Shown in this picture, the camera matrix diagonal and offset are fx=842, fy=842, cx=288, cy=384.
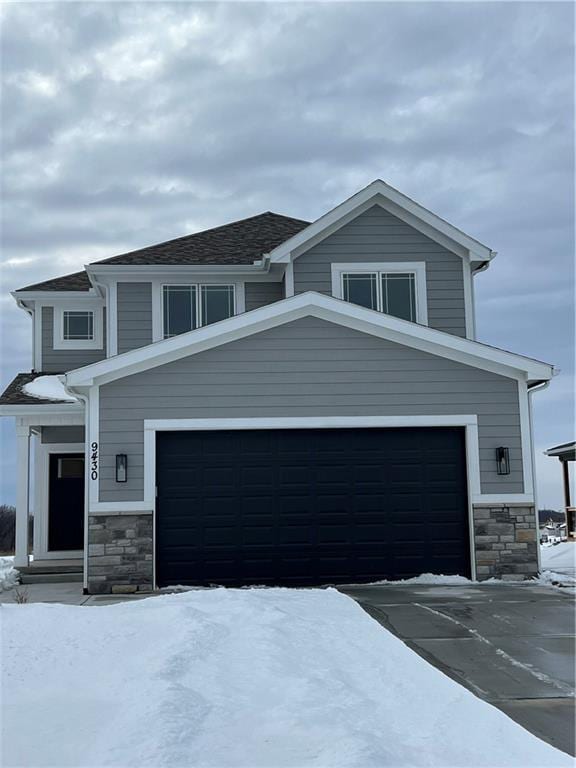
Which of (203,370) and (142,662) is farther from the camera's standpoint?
(203,370)

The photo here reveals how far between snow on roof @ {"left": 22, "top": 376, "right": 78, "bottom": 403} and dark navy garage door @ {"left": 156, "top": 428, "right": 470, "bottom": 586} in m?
3.21

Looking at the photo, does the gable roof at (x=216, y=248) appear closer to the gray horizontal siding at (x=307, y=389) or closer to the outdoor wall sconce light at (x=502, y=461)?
the gray horizontal siding at (x=307, y=389)

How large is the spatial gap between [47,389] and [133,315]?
2145mm

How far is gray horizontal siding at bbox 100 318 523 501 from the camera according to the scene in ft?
42.3

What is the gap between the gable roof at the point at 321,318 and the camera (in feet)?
42.0

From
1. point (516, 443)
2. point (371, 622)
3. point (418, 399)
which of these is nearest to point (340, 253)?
point (418, 399)

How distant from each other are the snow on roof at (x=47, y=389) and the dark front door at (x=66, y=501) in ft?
6.43

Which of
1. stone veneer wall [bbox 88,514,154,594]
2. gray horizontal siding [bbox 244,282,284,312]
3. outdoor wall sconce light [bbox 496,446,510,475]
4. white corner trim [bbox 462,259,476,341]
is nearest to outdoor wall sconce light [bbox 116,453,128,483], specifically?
stone veneer wall [bbox 88,514,154,594]

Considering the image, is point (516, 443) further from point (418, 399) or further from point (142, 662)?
point (142, 662)

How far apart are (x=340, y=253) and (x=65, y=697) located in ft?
38.5

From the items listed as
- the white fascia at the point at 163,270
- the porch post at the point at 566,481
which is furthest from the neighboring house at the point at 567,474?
the white fascia at the point at 163,270

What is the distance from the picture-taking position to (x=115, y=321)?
16234 mm

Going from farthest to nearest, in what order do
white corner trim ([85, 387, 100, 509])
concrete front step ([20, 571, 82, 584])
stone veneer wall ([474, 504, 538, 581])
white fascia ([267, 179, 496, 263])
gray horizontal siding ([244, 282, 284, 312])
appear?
gray horizontal siding ([244, 282, 284, 312])
white fascia ([267, 179, 496, 263])
concrete front step ([20, 571, 82, 584])
stone veneer wall ([474, 504, 538, 581])
white corner trim ([85, 387, 100, 509])

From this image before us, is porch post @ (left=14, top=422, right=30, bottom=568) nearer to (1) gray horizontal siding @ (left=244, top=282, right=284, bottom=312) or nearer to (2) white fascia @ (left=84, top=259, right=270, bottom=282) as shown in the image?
(2) white fascia @ (left=84, top=259, right=270, bottom=282)
